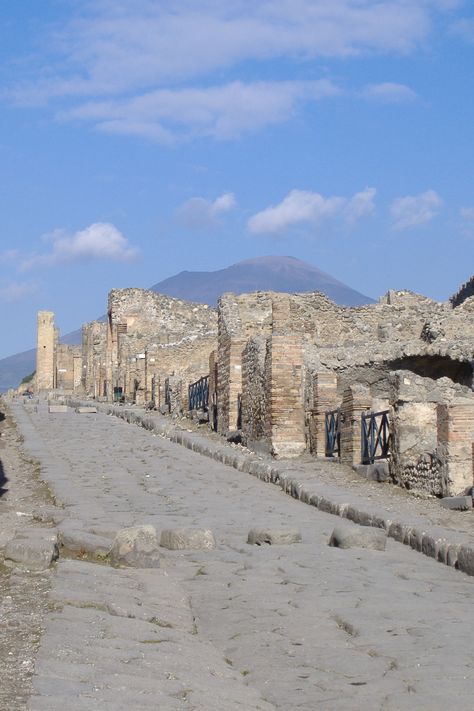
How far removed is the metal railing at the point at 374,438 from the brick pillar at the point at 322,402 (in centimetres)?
141

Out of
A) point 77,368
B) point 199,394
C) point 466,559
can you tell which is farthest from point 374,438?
point 77,368

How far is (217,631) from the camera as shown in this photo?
5.71 meters

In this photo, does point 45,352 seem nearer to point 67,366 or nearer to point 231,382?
point 67,366

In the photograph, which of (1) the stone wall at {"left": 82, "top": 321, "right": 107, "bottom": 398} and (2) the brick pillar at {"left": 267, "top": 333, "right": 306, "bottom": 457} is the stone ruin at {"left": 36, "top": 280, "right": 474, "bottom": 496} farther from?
(1) the stone wall at {"left": 82, "top": 321, "right": 107, "bottom": 398}

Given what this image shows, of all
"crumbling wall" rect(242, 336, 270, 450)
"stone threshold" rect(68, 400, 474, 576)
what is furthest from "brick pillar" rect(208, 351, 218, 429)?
"crumbling wall" rect(242, 336, 270, 450)

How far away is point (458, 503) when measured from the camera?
10.8 meters

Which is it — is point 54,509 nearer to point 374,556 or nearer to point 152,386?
point 374,556

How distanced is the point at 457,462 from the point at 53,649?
25.5 ft

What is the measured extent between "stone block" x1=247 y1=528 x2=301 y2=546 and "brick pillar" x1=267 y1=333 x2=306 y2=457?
7899mm

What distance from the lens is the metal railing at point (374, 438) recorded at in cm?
1359

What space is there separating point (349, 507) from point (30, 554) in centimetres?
480

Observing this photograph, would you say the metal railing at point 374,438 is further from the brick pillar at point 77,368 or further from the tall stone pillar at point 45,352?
the tall stone pillar at point 45,352

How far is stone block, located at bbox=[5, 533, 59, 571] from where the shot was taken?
619cm

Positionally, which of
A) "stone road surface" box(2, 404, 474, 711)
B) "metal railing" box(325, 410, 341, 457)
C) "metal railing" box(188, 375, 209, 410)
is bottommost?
"stone road surface" box(2, 404, 474, 711)
